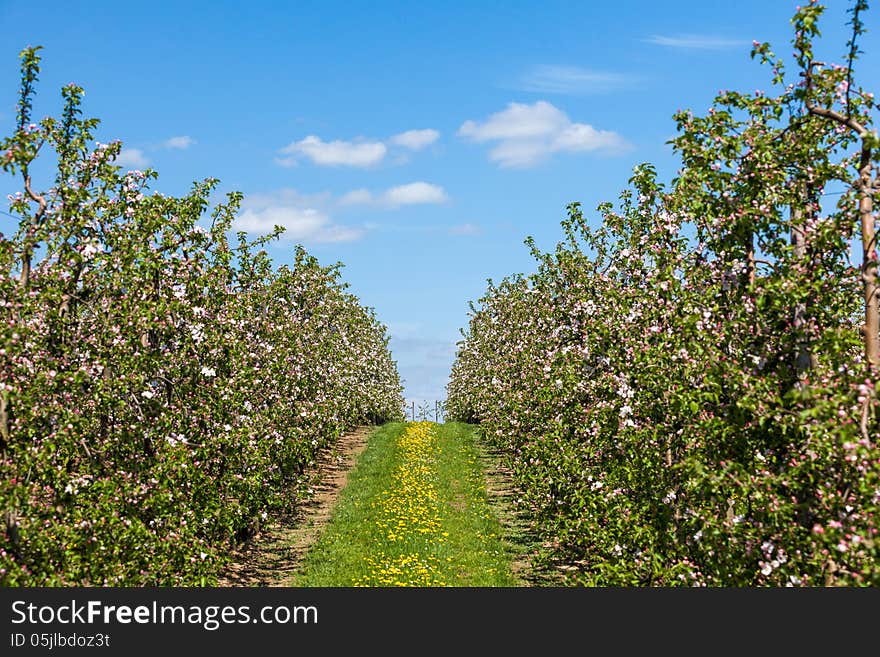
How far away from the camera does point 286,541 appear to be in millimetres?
21125

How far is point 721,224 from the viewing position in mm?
9578

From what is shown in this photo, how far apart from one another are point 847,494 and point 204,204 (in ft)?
39.5

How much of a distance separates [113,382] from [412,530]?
11783mm

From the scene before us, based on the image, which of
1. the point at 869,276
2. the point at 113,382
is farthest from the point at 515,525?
the point at 869,276

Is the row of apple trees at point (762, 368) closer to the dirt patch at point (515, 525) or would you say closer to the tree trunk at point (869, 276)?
the tree trunk at point (869, 276)

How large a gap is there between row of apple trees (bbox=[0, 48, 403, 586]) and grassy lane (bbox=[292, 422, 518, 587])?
11.4 ft

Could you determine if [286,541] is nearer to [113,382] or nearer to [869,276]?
[113,382]

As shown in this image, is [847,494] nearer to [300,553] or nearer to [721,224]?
[721,224]

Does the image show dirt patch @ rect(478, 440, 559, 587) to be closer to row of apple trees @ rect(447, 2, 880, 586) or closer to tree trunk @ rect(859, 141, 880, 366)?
row of apple trees @ rect(447, 2, 880, 586)

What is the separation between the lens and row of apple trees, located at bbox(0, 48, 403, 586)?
402 inches

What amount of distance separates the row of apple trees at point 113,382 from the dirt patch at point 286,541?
1937 millimetres

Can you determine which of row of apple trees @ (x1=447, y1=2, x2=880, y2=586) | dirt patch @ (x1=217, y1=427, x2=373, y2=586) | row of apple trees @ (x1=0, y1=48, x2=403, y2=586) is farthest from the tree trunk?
dirt patch @ (x1=217, y1=427, x2=373, y2=586)

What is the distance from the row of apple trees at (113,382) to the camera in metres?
10.2

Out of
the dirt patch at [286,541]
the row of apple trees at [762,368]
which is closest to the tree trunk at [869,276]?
the row of apple trees at [762,368]
